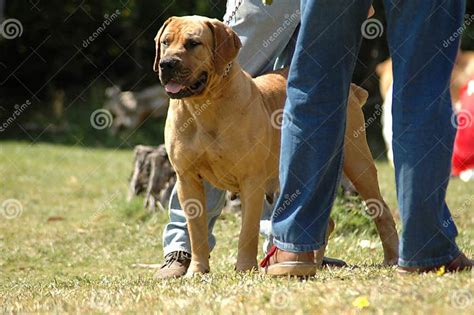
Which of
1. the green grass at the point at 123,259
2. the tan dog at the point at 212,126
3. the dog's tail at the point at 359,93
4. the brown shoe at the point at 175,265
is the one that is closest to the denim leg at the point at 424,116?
the green grass at the point at 123,259

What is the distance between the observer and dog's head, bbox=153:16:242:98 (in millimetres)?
4555

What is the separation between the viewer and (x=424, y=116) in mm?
3514

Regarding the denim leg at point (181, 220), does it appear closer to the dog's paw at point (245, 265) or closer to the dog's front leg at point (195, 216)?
the dog's front leg at point (195, 216)

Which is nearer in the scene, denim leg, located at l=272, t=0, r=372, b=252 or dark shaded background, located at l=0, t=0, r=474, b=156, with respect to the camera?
denim leg, located at l=272, t=0, r=372, b=252

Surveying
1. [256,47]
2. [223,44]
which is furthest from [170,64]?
[256,47]

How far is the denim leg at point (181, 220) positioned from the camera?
5.17 metres

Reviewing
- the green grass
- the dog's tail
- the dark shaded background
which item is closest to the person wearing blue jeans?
the green grass

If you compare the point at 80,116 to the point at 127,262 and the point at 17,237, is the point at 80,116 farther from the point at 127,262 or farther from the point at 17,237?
the point at 127,262

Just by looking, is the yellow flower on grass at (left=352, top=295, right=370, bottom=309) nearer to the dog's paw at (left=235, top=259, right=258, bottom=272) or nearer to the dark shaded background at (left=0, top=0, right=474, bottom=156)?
the dog's paw at (left=235, top=259, right=258, bottom=272)

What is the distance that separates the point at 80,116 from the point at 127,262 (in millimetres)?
8718

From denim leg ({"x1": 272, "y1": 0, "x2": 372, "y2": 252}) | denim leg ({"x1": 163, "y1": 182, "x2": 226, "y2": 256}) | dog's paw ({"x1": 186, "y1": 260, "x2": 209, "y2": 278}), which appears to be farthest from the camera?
denim leg ({"x1": 163, "y1": 182, "x2": 226, "y2": 256})

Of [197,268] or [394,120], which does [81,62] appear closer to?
[197,268]

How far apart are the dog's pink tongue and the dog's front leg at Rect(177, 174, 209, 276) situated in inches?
19.7

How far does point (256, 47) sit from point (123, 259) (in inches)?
79.6
